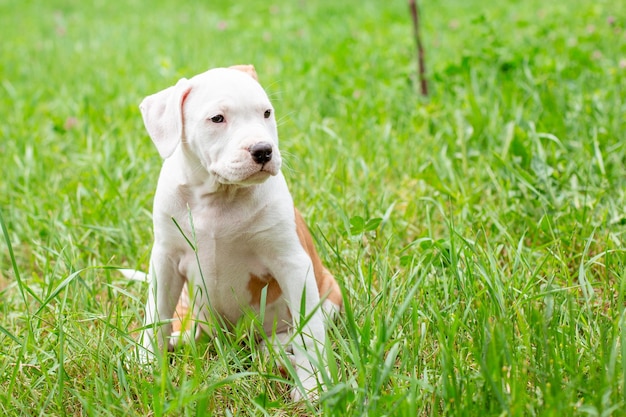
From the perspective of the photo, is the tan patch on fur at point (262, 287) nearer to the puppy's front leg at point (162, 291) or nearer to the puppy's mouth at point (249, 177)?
the puppy's front leg at point (162, 291)

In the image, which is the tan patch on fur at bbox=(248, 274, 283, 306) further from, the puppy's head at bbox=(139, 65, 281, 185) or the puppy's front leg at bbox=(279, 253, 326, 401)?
the puppy's head at bbox=(139, 65, 281, 185)

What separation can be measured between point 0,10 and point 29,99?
20.4 feet

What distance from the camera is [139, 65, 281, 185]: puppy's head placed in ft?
7.18

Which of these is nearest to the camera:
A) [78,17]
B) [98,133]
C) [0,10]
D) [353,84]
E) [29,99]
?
[98,133]

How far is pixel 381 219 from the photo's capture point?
275 centimetres

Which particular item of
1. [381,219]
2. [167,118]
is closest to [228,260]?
[167,118]

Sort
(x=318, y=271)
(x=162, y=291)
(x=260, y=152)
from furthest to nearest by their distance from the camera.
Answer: (x=318, y=271)
(x=162, y=291)
(x=260, y=152)

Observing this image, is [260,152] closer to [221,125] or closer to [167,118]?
[221,125]

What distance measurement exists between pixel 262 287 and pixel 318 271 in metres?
0.21

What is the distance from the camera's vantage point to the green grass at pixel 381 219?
2.04 m

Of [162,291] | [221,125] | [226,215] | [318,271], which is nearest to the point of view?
[221,125]

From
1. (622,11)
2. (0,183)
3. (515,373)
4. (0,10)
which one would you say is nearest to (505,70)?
(622,11)

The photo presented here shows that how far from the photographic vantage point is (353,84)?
5441 mm

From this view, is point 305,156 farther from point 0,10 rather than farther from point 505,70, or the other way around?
point 0,10
